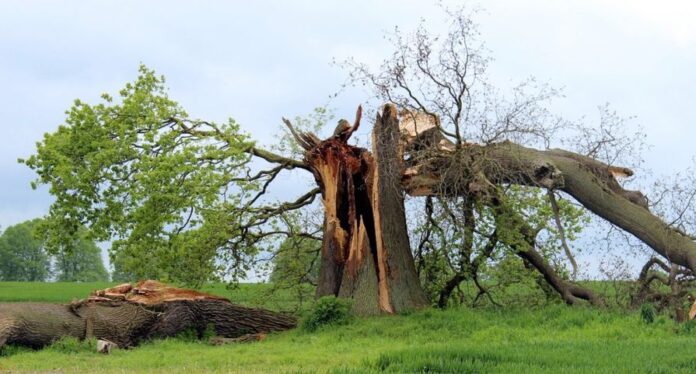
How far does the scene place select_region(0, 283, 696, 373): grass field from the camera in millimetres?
10727

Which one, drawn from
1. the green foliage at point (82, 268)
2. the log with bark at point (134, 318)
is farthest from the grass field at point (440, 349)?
the green foliage at point (82, 268)

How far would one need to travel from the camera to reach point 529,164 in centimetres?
1983

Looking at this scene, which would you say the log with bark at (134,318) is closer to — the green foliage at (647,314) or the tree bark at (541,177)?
the tree bark at (541,177)

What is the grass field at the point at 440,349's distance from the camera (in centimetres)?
1073

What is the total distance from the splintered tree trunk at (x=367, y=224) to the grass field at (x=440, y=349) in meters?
1.40

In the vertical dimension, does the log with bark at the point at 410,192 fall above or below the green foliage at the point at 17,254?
below

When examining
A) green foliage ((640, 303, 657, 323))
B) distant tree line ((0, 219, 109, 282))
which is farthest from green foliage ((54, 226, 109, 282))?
green foliage ((640, 303, 657, 323))

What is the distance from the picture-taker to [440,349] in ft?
38.1

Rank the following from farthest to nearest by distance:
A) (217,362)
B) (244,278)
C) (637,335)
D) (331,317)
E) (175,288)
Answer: (244,278) → (175,288) → (331,317) → (637,335) → (217,362)

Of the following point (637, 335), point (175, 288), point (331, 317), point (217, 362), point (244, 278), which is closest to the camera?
point (217, 362)

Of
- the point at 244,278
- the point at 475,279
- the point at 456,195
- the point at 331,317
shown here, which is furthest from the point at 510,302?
the point at 244,278

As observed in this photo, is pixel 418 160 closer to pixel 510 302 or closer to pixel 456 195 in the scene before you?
pixel 456 195

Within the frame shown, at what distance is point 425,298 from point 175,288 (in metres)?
5.96

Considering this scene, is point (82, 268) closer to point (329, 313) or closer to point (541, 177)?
point (329, 313)
